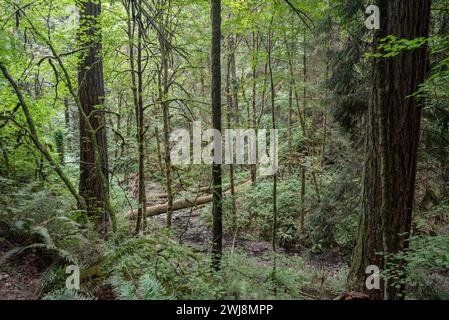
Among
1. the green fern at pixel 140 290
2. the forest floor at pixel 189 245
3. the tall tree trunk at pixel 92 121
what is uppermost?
the tall tree trunk at pixel 92 121

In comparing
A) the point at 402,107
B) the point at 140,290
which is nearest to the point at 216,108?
the point at 402,107

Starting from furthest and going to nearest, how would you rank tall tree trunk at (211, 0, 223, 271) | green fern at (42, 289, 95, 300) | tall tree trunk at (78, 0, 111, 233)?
tall tree trunk at (78, 0, 111, 233) → tall tree trunk at (211, 0, 223, 271) → green fern at (42, 289, 95, 300)

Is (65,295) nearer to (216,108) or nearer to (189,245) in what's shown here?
(216,108)

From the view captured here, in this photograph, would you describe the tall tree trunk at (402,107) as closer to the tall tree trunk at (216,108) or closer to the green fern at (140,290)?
the tall tree trunk at (216,108)

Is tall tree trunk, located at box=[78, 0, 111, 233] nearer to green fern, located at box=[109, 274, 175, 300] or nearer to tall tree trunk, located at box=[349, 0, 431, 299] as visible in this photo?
green fern, located at box=[109, 274, 175, 300]

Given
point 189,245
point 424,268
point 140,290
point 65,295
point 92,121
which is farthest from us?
point 189,245

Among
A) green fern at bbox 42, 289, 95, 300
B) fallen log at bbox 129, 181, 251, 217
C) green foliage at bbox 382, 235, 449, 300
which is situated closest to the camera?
green fern at bbox 42, 289, 95, 300

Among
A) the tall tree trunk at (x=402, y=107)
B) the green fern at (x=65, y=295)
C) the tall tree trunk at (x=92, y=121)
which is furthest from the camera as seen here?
the tall tree trunk at (x=92, y=121)

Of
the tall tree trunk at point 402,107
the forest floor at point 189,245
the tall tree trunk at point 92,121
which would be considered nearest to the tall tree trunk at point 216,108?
the forest floor at point 189,245

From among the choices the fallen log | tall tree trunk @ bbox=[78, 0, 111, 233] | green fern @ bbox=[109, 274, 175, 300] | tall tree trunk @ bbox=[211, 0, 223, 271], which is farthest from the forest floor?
tall tree trunk @ bbox=[78, 0, 111, 233]

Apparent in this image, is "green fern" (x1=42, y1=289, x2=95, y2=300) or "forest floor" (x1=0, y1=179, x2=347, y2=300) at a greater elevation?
"green fern" (x1=42, y1=289, x2=95, y2=300)

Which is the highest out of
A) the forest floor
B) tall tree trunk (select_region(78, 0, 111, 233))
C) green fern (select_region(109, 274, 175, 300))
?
tall tree trunk (select_region(78, 0, 111, 233))

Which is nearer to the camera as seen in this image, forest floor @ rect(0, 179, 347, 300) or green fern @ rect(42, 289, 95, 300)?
green fern @ rect(42, 289, 95, 300)
